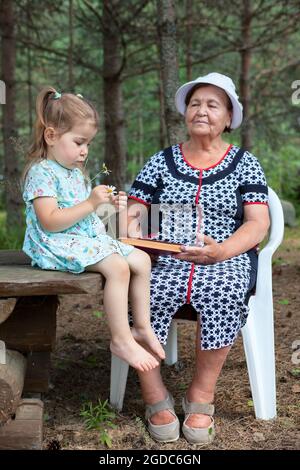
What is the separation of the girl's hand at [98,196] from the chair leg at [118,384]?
0.93m

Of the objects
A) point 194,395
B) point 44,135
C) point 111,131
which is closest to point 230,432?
point 194,395

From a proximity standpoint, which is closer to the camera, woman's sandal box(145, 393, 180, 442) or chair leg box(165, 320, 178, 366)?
woman's sandal box(145, 393, 180, 442)

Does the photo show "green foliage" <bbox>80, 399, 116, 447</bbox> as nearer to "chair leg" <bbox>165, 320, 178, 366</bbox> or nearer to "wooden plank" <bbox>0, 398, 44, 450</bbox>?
"wooden plank" <bbox>0, 398, 44, 450</bbox>

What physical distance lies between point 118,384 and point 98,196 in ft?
3.46

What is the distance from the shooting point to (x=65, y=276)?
2.62 metres

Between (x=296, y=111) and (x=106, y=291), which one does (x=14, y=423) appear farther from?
(x=296, y=111)

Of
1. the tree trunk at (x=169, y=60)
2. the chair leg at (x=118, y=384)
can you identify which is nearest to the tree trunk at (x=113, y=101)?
the tree trunk at (x=169, y=60)

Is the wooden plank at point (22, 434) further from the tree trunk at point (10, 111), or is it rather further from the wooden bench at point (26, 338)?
the tree trunk at point (10, 111)

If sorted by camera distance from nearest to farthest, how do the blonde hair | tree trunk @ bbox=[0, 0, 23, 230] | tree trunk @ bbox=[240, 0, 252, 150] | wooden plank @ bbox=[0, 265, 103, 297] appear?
1. wooden plank @ bbox=[0, 265, 103, 297]
2. the blonde hair
3. tree trunk @ bbox=[0, 0, 23, 230]
4. tree trunk @ bbox=[240, 0, 252, 150]

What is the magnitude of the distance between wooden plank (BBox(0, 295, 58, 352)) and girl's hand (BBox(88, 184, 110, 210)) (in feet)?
1.69

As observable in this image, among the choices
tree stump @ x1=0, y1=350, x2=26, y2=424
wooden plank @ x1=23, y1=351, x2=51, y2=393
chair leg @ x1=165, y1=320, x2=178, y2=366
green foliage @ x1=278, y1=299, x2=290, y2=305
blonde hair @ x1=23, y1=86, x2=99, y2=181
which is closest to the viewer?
tree stump @ x1=0, y1=350, x2=26, y2=424

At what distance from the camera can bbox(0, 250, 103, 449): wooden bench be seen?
8.29 ft

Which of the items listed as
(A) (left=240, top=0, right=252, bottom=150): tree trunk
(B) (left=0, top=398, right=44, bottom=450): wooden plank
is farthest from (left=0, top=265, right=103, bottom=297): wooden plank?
(A) (left=240, top=0, right=252, bottom=150): tree trunk

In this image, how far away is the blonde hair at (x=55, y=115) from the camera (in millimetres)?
2807
